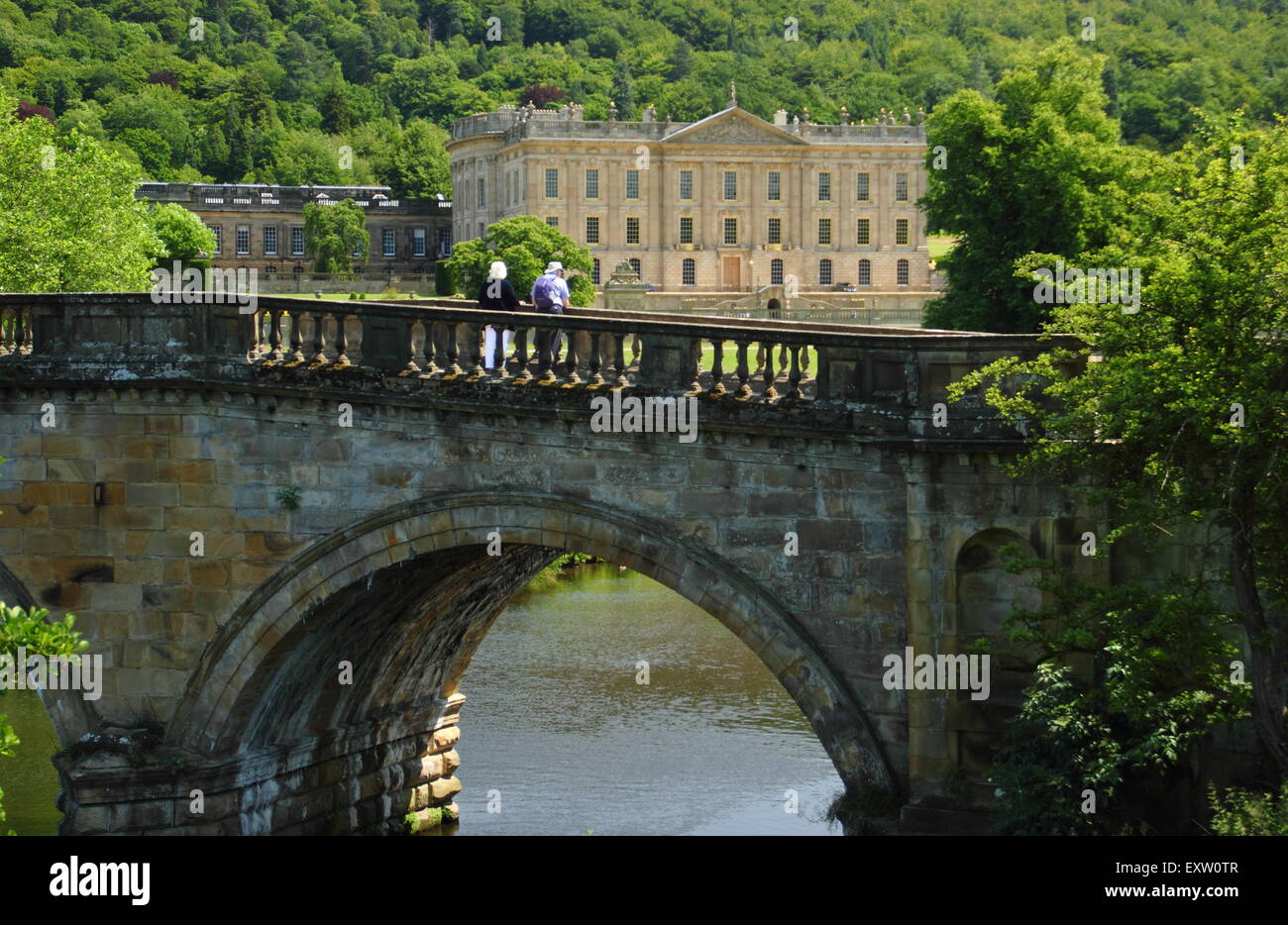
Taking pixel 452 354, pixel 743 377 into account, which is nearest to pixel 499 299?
pixel 452 354

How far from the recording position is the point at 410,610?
2270cm

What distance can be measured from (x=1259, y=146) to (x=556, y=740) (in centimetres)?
1827

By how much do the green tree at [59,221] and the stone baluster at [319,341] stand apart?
2909cm

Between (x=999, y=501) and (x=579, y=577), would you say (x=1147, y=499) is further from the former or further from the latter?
(x=579, y=577)

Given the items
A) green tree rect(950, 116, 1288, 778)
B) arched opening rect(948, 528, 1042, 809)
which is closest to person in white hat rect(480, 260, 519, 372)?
arched opening rect(948, 528, 1042, 809)

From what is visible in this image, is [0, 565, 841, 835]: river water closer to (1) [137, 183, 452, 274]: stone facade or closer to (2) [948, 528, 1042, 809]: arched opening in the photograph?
(2) [948, 528, 1042, 809]: arched opening

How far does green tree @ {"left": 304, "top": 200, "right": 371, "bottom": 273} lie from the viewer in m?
140

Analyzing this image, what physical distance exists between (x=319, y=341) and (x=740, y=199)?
125557 mm

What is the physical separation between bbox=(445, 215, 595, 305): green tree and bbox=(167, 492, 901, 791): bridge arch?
8102 centimetres

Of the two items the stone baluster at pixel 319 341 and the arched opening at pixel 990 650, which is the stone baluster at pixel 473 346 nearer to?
the stone baluster at pixel 319 341

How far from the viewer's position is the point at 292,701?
21.4 metres

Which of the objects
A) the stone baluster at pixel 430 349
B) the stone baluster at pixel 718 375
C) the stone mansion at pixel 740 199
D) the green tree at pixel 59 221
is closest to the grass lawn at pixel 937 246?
the stone mansion at pixel 740 199

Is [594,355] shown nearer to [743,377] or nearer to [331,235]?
[743,377]
